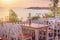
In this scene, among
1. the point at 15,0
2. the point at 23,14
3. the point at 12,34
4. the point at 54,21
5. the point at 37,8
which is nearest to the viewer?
the point at 12,34

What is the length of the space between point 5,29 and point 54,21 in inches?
65.9

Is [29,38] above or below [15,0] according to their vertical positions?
below

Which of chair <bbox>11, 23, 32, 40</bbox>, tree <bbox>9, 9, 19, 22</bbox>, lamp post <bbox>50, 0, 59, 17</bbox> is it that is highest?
lamp post <bbox>50, 0, 59, 17</bbox>

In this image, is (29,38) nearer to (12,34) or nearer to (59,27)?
(12,34)

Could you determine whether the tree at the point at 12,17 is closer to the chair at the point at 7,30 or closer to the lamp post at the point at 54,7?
the chair at the point at 7,30

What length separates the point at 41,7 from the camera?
770 cm

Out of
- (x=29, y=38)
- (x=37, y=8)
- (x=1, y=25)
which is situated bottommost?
(x=29, y=38)

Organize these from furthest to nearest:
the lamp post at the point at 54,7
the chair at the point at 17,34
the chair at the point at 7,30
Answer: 1. the lamp post at the point at 54,7
2. the chair at the point at 7,30
3. the chair at the point at 17,34

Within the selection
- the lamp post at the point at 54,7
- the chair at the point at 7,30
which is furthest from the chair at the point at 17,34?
the lamp post at the point at 54,7

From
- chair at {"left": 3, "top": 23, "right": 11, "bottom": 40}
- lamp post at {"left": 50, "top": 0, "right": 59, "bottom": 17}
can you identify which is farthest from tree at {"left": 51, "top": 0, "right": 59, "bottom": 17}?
chair at {"left": 3, "top": 23, "right": 11, "bottom": 40}

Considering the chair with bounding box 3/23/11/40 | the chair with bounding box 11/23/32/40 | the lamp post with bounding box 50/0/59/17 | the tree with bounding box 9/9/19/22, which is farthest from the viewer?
the lamp post with bounding box 50/0/59/17

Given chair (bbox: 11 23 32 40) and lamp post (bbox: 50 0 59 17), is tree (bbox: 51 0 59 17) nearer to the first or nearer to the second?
lamp post (bbox: 50 0 59 17)

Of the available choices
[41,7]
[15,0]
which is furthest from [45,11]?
[15,0]

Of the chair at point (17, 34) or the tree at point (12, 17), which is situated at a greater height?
the tree at point (12, 17)
